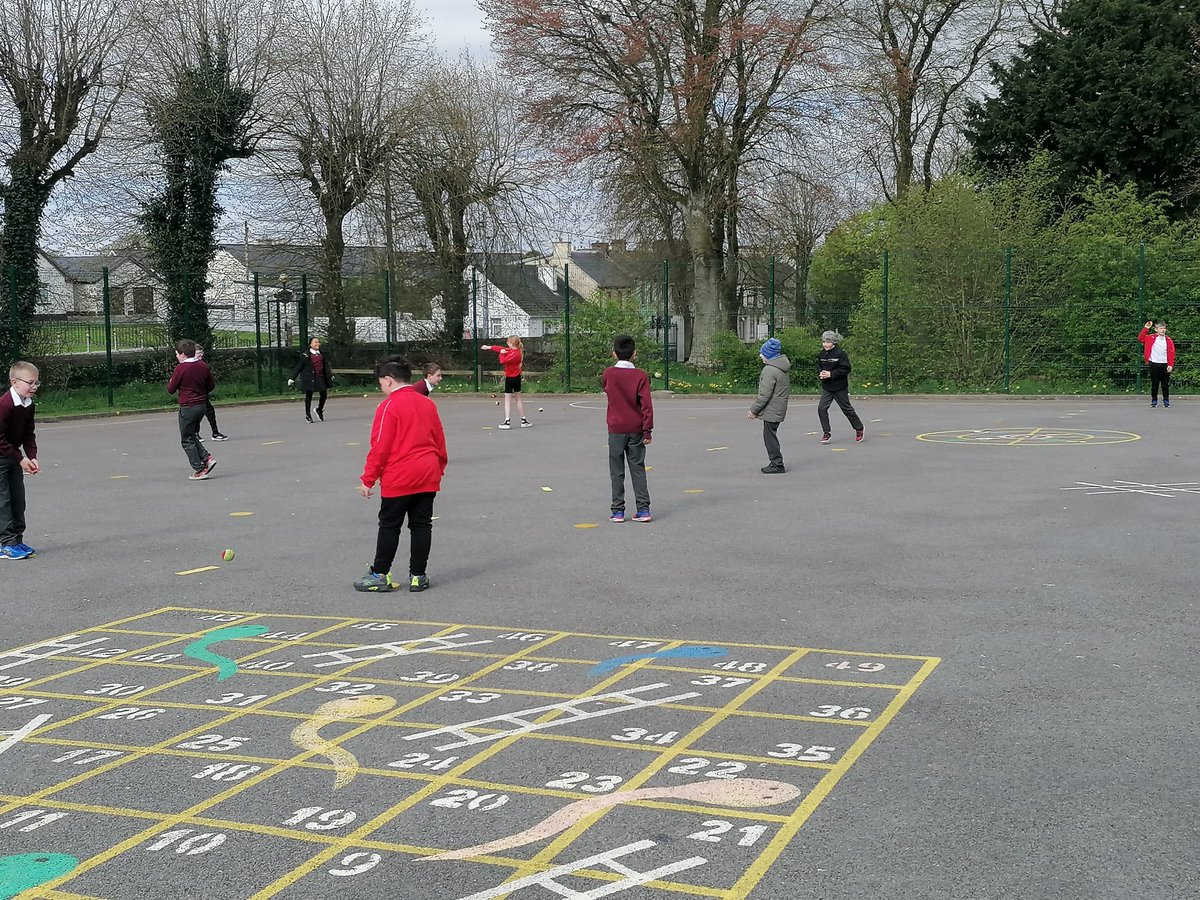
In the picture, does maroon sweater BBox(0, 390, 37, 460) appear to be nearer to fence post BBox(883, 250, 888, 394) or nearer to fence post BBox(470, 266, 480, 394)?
fence post BBox(883, 250, 888, 394)

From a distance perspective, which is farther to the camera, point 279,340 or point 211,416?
point 279,340

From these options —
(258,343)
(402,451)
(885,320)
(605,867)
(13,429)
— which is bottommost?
(605,867)

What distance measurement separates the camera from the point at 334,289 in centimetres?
3456

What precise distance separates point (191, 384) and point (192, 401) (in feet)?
0.76

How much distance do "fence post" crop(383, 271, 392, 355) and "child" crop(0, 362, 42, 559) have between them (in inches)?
934

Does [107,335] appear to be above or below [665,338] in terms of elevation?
above

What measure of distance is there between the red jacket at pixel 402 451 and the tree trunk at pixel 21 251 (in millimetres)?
20521

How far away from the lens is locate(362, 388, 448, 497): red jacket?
8.46 meters

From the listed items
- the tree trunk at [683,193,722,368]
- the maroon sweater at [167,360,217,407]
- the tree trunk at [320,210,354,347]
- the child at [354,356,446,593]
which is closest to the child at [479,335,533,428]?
the maroon sweater at [167,360,217,407]

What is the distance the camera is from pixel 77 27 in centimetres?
2905

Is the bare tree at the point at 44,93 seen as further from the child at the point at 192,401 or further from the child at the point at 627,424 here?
the child at the point at 627,424

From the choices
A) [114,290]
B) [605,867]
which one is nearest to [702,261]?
[114,290]

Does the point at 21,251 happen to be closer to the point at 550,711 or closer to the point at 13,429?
the point at 13,429

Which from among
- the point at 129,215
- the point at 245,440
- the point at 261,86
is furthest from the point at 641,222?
the point at 245,440
